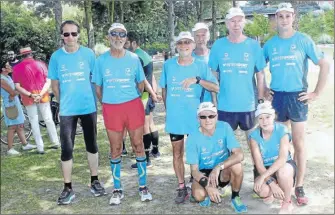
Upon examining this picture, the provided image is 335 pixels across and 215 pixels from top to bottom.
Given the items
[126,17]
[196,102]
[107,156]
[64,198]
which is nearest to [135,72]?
[196,102]

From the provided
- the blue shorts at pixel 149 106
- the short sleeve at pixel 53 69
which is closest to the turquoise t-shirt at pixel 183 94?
the short sleeve at pixel 53 69

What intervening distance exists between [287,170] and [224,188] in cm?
96

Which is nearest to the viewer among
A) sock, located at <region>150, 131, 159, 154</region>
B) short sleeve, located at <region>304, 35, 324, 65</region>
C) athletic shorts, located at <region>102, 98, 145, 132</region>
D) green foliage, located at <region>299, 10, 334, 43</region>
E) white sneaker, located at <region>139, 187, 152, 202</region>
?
short sleeve, located at <region>304, 35, 324, 65</region>

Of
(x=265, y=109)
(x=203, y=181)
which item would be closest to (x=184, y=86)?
(x=265, y=109)

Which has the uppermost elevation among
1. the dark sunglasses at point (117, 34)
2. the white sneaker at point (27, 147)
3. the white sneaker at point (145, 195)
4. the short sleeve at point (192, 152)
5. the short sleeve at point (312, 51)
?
the dark sunglasses at point (117, 34)

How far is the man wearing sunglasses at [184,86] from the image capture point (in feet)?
15.6

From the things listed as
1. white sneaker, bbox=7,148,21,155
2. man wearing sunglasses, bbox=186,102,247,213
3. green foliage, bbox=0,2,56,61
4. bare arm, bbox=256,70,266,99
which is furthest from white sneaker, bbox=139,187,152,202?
green foliage, bbox=0,2,56,61

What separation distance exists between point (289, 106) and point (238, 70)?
727 millimetres

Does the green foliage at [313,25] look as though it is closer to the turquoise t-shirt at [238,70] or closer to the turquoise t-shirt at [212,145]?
the turquoise t-shirt at [238,70]

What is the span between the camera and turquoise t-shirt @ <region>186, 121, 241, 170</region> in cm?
461

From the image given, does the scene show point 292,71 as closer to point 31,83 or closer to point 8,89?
point 31,83

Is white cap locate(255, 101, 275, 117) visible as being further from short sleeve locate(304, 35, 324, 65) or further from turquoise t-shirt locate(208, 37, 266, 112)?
short sleeve locate(304, 35, 324, 65)

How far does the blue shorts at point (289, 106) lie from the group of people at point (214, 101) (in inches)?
0.4

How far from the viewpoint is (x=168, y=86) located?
16.0 feet
